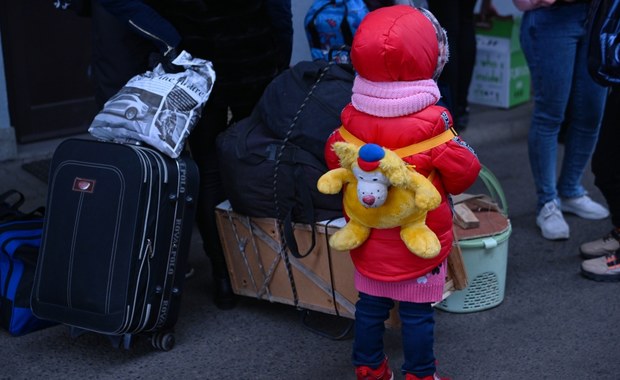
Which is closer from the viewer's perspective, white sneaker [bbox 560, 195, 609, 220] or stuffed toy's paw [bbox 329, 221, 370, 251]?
stuffed toy's paw [bbox 329, 221, 370, 251]

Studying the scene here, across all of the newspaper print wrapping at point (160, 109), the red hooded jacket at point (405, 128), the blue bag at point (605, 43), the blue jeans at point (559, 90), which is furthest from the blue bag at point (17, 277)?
the blue jeans at point (559, 90)

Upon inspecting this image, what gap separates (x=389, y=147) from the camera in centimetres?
313

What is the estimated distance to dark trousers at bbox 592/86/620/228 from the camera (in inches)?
166

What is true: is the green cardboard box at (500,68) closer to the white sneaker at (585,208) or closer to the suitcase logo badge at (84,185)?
the white sneaker at (585,208)

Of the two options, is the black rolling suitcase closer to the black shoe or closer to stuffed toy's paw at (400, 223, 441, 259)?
the black shoe

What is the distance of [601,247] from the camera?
4.63m

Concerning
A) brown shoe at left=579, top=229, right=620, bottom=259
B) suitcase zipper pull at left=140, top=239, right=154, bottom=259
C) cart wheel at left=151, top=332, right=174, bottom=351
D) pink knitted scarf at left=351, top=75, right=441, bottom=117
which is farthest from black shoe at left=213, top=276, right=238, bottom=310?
brown shoe at left=579, top=229, right=620, bottom=259

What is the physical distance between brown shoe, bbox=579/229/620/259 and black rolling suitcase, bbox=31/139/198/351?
2.01 m

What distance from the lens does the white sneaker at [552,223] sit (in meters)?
4.94

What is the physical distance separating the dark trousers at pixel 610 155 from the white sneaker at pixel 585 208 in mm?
737

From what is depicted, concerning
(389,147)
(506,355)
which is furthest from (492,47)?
(389,147)

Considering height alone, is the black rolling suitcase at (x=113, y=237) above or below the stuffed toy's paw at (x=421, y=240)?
below

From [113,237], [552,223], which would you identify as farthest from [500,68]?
[113,237]

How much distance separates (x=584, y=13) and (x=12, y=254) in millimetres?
2847
